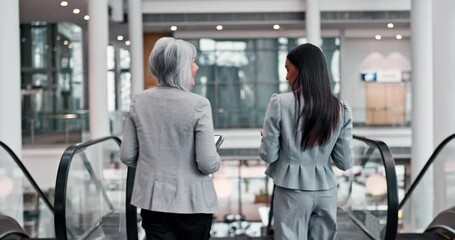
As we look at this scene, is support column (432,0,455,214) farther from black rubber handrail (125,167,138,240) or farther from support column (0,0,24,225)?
support column (0,0,24,225)

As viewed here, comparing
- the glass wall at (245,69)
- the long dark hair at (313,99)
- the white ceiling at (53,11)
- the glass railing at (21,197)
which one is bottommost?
the glass railing at (21,197)

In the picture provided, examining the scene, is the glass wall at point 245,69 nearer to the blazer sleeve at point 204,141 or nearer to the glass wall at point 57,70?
the glass wall at point 57,70

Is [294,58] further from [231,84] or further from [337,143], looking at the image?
[231,84]

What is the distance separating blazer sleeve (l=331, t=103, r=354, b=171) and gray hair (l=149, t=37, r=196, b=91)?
3.11 ft

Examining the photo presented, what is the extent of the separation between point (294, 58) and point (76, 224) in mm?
3036

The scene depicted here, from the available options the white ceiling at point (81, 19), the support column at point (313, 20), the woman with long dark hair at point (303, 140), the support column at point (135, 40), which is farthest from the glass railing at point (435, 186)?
the support column at point (135, 40)

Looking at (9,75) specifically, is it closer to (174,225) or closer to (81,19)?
(174,225)

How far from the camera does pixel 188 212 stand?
3006mm

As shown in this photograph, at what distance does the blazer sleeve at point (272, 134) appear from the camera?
3.51m

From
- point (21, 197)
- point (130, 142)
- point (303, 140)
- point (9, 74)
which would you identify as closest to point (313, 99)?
point (303, 140)

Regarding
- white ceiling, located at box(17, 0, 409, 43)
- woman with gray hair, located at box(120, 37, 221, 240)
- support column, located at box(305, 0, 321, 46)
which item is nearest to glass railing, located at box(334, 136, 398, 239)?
woman with gray hair, located at box(120, 37, 221, 240)

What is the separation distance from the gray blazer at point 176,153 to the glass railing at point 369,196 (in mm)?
2115

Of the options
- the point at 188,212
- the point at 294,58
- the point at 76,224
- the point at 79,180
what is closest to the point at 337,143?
the point at 294,58

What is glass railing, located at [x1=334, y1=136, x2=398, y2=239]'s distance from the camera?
4.86 meters
